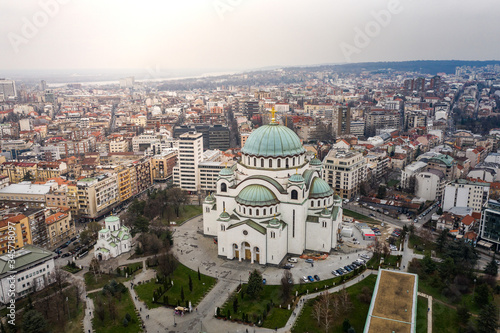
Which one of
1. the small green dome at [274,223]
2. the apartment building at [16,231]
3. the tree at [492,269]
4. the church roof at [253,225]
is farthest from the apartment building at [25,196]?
the tree at [492,269]

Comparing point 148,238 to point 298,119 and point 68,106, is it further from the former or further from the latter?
point 68,106

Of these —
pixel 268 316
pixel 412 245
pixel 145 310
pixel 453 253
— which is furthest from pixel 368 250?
pixel 145 310

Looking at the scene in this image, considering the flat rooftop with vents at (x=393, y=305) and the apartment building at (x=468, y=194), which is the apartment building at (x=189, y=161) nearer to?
the apartment building at (x=468, y=194)

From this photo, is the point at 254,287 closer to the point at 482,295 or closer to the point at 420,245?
the point at 482,295

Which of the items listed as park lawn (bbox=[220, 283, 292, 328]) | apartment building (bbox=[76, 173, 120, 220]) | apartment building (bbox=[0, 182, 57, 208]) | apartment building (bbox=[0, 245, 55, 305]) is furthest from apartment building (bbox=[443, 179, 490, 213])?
apartment building (bbox=[0, 182, 57, 208])

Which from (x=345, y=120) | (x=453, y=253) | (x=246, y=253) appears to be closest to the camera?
(x=453, y=253)

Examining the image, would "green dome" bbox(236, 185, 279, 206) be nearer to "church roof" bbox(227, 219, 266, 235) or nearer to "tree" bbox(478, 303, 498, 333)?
"church roof" bbox(227, 219, 266, 235)
